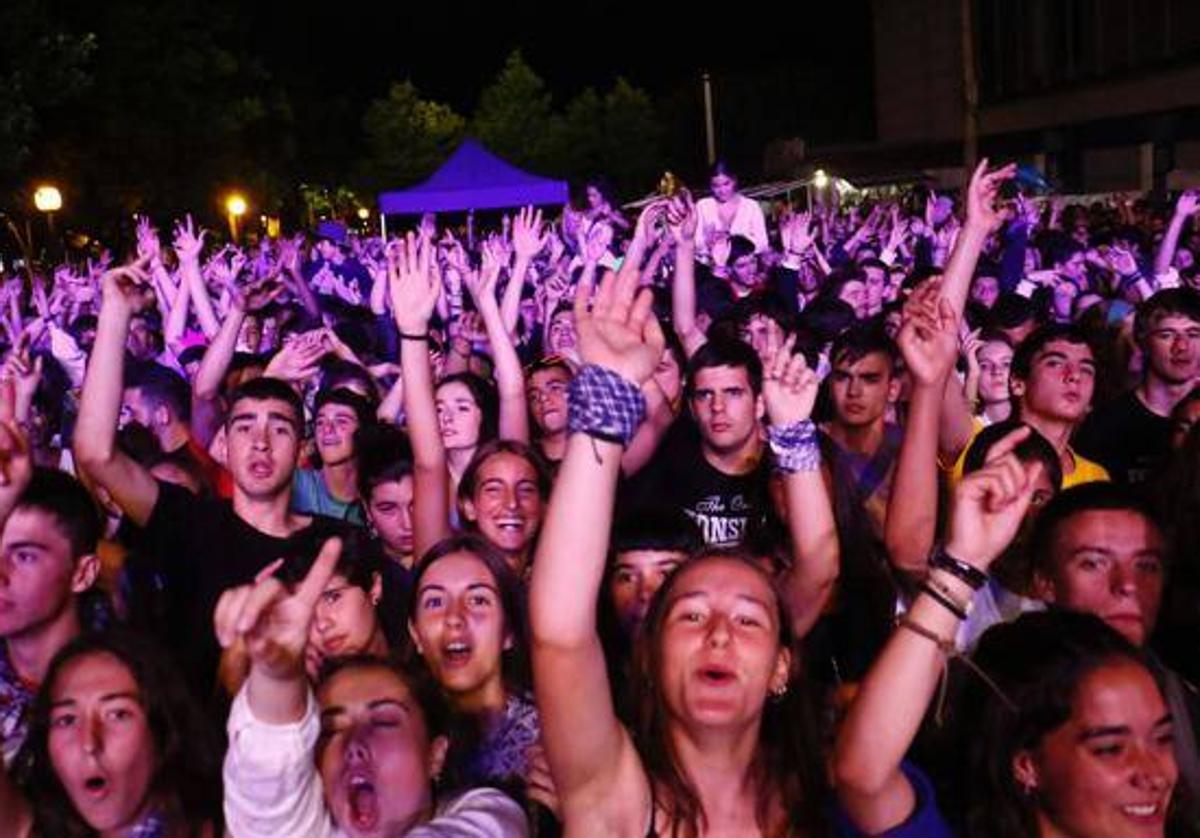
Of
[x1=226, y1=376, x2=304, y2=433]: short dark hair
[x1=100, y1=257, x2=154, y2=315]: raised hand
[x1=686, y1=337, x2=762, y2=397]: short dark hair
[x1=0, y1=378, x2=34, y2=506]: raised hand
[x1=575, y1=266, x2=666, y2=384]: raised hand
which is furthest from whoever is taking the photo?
[x1=686, y1=337, x2=762, y2=397]: short dark hair

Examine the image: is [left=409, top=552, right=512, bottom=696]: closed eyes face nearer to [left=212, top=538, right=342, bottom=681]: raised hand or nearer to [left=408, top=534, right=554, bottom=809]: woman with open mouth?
[left=408, top=534, right=554, bottom=809]: woman with open mouth

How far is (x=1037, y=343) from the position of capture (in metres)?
5.30

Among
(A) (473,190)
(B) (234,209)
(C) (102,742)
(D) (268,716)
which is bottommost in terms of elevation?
(C) (102,742)

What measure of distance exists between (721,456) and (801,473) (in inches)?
58.9

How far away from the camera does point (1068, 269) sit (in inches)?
416

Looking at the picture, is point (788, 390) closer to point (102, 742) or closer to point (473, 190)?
point (102, 742)

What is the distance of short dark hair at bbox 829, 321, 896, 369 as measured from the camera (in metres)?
5.42

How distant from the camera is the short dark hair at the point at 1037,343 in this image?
17.3ft

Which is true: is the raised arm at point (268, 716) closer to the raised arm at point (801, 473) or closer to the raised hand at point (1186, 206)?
the raised arm at point (801, 473)

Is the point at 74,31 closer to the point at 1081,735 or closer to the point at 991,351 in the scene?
the point at 991,351

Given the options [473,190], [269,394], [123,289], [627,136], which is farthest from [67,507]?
[627,136]

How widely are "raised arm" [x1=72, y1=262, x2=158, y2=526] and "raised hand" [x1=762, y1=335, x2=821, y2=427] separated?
192 centimetres

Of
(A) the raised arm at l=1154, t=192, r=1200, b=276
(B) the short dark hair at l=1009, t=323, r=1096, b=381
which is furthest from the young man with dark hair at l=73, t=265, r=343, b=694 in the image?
(A) the raised arm at l=1154, t=192, r=1200, b=276

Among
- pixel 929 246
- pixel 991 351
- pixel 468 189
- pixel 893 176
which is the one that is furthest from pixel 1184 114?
pixel 991 351
